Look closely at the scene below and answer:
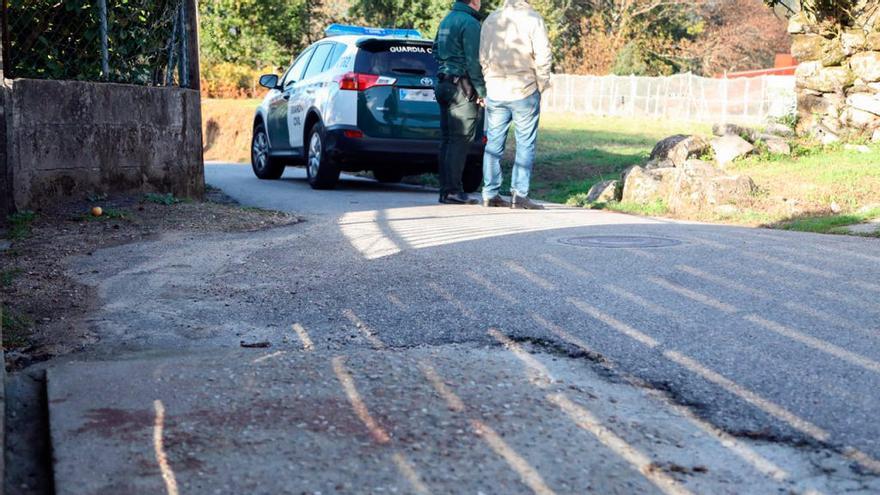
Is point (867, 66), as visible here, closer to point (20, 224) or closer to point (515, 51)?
point (515, 51)

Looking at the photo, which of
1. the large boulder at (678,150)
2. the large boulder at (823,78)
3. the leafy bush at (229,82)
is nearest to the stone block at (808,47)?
the large boulder at (823,78)

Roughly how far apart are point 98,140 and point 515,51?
3.94 meters

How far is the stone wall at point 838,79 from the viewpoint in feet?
50.8

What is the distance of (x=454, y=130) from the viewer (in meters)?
11.4

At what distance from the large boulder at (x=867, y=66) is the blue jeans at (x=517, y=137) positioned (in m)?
6.60

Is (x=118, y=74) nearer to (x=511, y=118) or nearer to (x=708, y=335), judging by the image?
(x=511, y=118)

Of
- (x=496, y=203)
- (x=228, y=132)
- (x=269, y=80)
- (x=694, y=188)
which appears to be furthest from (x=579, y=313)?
(x=228, y=132)

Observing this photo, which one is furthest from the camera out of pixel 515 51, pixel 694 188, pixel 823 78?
pixel 823 78

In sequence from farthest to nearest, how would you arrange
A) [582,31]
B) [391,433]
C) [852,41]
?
1. [582,31]
2. [852,41]
3. [391,433]

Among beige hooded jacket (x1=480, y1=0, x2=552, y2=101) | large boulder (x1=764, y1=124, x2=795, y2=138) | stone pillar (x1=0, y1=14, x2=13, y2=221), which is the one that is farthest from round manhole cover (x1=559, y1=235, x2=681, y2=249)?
large boulder (x1=764, y1=124, x2=795, y2=138)

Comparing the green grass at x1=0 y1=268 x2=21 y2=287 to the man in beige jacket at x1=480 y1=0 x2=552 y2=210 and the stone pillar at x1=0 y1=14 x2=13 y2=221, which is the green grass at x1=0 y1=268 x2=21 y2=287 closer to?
the stone pillar at x1=0 y1=14 x2=13 y2=221

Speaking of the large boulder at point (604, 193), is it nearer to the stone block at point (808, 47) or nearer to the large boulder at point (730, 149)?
the large boulder at point (730, 149)

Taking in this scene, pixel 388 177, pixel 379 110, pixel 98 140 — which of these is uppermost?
pixel 379 110

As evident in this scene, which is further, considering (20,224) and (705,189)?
(705,189)
